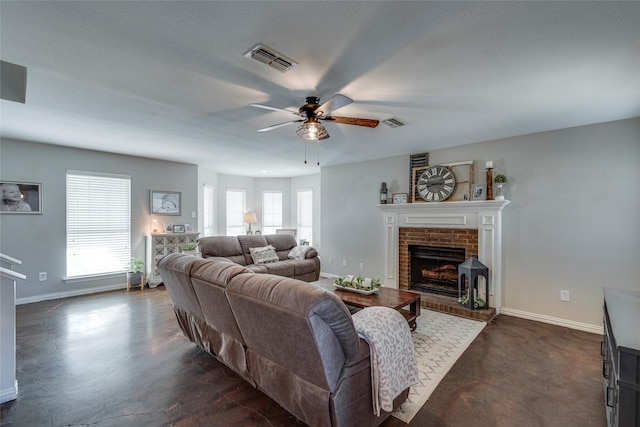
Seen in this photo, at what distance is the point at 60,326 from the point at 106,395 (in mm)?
2017

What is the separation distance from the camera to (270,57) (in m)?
1.97

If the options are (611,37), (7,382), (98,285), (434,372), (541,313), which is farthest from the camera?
(98,285)

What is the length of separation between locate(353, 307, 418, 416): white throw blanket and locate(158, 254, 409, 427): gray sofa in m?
0.05

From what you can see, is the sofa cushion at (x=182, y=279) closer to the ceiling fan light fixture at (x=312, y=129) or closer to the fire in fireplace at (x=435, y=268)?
the ceiling fan light fixture at (x=312, y=129)

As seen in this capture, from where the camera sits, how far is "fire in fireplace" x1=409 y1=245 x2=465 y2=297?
4.49 metres

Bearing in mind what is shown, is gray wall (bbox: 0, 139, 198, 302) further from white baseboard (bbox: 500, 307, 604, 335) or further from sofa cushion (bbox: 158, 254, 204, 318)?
white baseboard (bbox: 500, 307, 604, 335)

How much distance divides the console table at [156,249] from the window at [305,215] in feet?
10.6

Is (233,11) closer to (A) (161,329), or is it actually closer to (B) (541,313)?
(A) (161,329)

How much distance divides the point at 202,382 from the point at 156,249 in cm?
381

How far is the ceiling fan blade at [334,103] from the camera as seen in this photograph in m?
2.20

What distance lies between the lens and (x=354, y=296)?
3.35m

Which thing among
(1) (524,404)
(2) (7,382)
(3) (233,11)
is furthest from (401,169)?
(2) (7,382)

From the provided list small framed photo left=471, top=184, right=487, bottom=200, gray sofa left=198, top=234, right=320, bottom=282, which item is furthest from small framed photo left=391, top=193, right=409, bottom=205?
gray sofa left=198, top=234, right=320, bottom=282

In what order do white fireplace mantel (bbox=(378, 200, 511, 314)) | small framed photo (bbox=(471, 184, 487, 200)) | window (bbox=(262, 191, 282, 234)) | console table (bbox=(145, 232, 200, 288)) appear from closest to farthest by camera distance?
white fireplace mantel (bbox=(378, 200, 511, 314)) < small framed photo (bbox=(471, 184, 487, 200)) < console table (bbox=(145, 232, 200, 288)) < window (bbox=(262, 191, 282, 234))
